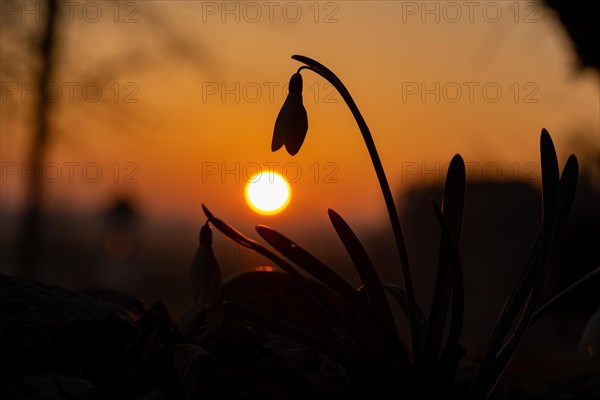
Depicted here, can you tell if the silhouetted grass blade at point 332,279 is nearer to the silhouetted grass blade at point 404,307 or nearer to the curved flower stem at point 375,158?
the curved flower stem at point 375,158

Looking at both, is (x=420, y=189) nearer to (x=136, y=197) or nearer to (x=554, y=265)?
(x=554, y=265)

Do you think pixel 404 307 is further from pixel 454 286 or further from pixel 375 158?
pixel 375 158

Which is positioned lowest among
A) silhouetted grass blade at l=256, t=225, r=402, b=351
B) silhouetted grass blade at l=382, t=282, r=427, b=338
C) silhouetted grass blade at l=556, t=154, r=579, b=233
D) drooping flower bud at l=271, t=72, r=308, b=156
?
silhouetted grass blade at l=382, t=282, r=427, b=338

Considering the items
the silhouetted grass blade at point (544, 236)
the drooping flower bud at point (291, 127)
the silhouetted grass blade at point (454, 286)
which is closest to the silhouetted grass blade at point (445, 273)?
the silhouetted grass blade at point (454, 286)

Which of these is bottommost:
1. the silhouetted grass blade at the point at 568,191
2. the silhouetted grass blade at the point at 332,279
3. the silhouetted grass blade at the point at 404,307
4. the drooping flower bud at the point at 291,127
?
the silhouetted grass blade at the point at 404,307

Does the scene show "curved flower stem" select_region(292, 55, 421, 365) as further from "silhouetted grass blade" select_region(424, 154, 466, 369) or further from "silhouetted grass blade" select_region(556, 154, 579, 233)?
"silhouetted grass blade" select_region(556, 154, 579, 233)

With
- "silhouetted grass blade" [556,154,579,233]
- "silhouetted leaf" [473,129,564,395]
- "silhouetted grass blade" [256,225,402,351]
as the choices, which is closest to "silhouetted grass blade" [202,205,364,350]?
"silhouetted grass blade" [256,225,402,351]

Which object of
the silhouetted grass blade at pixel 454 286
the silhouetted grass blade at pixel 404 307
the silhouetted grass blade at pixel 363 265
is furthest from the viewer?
the silhouetted grass blade at pixel 404 307
